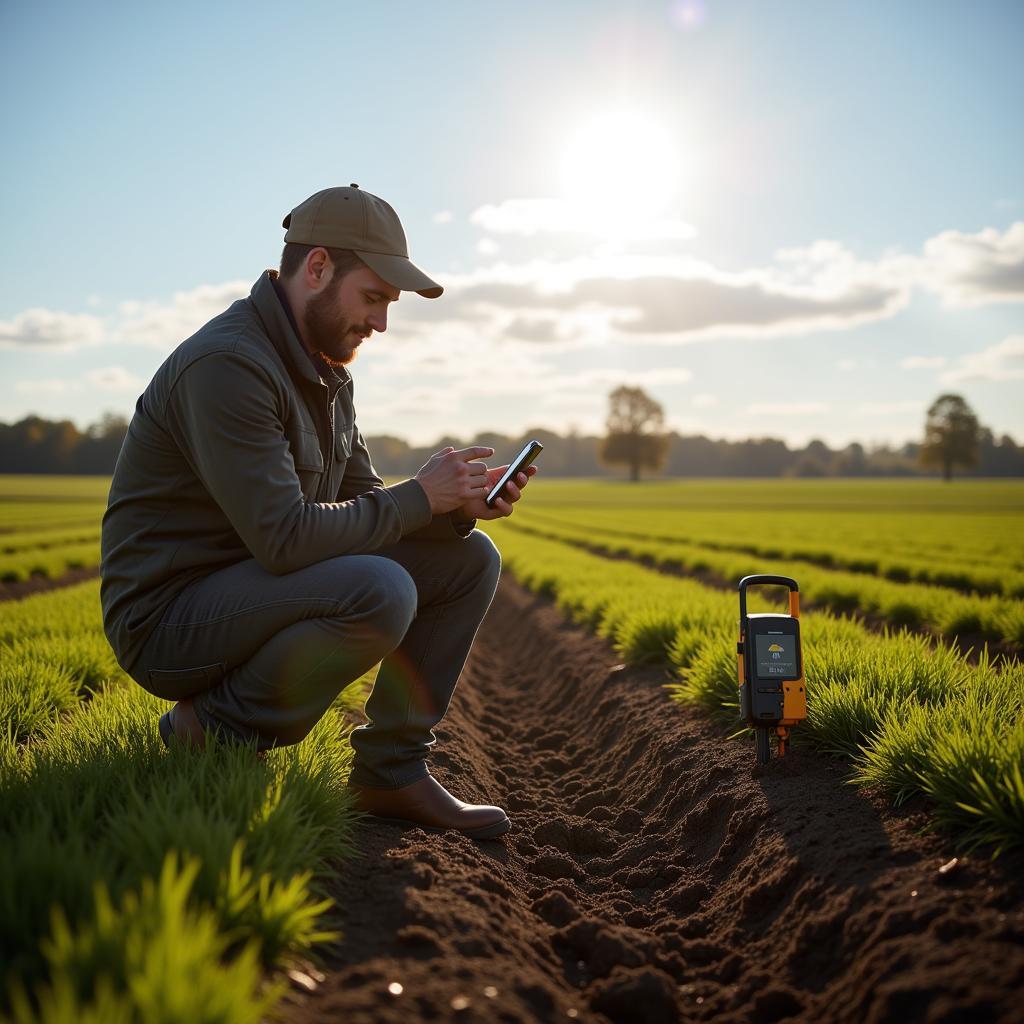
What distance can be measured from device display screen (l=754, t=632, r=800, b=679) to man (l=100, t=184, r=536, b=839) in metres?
1.25

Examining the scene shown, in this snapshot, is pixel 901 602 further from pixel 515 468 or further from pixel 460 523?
pixel 460 523

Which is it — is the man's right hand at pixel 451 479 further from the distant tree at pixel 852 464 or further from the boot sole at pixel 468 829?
the distant tree at pixel 852 464

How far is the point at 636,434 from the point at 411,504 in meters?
92.8

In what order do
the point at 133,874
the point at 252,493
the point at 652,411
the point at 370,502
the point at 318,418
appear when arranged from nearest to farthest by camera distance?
the point at 133,874, the point at 252,493, the point at 370,502, the point at 318,418, the point at 652,411

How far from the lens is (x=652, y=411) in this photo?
94.6m

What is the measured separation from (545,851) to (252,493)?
1826mm

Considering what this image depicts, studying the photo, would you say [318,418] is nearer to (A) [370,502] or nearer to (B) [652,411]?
(A) [370,502]

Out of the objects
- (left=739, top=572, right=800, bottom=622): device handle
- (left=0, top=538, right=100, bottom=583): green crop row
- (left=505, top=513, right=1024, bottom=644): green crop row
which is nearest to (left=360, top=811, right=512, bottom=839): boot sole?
(left=739, top=572, right=800, bottom=622): device handle

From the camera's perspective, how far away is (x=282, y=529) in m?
2.78

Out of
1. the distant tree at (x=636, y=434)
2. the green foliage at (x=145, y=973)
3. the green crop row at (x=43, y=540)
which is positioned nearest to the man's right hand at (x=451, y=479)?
the green foliage at (x=145, y=973)

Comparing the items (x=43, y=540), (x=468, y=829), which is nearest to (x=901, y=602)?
(x=468, y=829)

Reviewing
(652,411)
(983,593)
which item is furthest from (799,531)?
(652,411)

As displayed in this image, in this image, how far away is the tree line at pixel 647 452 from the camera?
87.9m

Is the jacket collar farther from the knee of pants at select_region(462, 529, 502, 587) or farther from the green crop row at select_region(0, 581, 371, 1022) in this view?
the green crop row at select_region(0, 581, 371, 1022)
